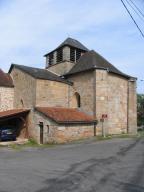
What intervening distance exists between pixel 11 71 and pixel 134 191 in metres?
26.4

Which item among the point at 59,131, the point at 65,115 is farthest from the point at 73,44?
the point at 59,131

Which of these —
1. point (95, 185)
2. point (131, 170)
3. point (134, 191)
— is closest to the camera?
point (134, 191)

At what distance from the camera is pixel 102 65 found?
101ft

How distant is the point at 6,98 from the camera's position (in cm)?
3238

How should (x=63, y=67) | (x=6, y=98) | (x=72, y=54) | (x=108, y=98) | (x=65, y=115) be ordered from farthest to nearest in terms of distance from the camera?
(x=72, y=54) → (x=63, y=67) → (x=6, y=98) → (x=108, y=98) → (x=65, y=115)

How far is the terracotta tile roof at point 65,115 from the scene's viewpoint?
1017 inches

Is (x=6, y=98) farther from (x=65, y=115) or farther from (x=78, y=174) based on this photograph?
(x=78, y=174)

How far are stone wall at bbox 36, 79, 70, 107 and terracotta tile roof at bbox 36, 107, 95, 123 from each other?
2.62 feet

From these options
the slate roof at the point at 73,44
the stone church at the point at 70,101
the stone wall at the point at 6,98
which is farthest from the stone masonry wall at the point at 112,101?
the stone wall at the point at 6,98

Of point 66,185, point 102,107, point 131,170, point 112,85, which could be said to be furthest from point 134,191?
point 112,85

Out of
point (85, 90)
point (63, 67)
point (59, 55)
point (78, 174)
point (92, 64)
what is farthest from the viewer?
point (59, 55)

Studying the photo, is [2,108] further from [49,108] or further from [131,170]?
[131,170]

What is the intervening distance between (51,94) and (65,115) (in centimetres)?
350

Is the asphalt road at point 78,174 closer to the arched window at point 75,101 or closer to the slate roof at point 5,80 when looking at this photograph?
the arched window at point 75,101
